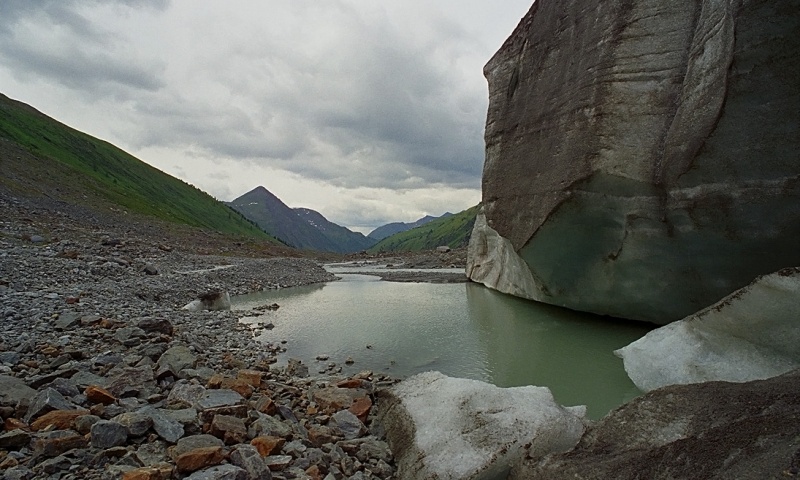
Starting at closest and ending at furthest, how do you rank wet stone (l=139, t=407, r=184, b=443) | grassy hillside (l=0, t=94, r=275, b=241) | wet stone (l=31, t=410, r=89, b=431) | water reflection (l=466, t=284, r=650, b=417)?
1. wet stone (l=31, t=410, r=89, b=431)
2. wet stone (l=139, t=407, r=184, b=443)
3. water reflection (l=466, t=284, r=650, b=417)
4. grassy hillside (l=0, t=94, r=275, b=241)

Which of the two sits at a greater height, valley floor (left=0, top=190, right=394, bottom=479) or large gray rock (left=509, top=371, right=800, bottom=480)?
large gray rock (left=509, top=371, right=800, bottom=480)

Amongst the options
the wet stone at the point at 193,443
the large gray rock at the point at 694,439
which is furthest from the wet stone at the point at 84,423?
the large gray rock at the point at 694,439

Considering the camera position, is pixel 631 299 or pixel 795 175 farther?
pixel 631 299

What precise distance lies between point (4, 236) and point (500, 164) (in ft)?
91.1

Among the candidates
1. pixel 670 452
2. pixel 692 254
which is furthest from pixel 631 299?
pixel 670 452

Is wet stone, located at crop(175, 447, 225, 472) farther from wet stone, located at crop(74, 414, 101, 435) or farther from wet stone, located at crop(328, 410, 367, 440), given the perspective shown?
wet stone, located at crop(328, 410, 367, 440)

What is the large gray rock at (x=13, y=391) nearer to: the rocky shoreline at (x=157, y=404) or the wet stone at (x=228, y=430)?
the rocky shoreline at (x=157, y=404)

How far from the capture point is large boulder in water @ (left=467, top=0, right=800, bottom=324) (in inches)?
416

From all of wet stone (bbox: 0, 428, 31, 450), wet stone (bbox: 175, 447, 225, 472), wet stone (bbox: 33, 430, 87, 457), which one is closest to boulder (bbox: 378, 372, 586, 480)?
wet stone (bbox: 175, 447, 225, 472)

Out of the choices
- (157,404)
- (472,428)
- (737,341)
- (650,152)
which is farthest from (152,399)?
(650,152)

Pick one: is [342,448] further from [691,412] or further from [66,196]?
[66,196]

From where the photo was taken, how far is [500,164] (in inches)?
864

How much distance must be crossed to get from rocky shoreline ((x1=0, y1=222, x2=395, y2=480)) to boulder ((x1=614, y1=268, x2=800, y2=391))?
675 centimetres

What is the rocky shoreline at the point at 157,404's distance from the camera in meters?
5.18
